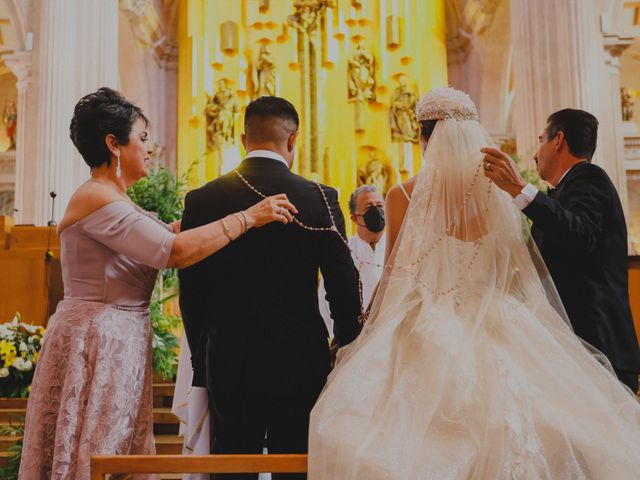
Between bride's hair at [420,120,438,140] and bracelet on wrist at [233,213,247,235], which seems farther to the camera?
bride's hair at [420,120,438,140]

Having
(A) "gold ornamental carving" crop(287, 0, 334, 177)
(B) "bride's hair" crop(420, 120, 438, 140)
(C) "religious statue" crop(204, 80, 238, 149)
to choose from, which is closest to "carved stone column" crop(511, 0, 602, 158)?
(A) "gold ornamental carving" crop(287, 0, 334, 177)

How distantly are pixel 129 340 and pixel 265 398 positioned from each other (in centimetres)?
53

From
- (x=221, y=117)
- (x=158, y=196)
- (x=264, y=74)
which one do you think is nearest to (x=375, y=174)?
(x=264, y=74)

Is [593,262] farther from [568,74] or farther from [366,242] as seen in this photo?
[568,74]

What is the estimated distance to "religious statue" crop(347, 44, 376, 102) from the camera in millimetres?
14539

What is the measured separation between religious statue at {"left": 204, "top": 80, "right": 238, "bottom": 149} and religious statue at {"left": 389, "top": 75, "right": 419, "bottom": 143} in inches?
121

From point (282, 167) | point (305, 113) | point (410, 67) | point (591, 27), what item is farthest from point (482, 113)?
point (282, 167)

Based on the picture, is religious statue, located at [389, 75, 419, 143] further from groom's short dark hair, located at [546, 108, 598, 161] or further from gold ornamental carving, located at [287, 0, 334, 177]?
groom's short dark hair, located at [546, 108, 598, 161]

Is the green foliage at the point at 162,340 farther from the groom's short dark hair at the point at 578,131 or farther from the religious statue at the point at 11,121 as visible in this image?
the religious statue at the point at 11,121

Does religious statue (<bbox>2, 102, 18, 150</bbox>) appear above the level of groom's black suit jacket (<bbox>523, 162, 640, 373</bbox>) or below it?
above

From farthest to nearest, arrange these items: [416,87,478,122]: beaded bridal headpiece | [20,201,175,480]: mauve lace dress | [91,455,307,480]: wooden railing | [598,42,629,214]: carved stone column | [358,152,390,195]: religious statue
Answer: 1. [358,152,390,195]: religious statue
2. [598,42,629,214]: carved stone column
3. [416,87,478,122]: beaded bridal headpiece
4. [20,201,175,480]: mauve lace dress
5. [91,455,307,480]: wooden railing

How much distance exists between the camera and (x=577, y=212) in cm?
313

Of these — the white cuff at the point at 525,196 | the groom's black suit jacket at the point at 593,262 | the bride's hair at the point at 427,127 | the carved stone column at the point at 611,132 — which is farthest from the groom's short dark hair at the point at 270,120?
the carved stone column at the point at 611,132

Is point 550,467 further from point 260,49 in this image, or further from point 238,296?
point 260,49
